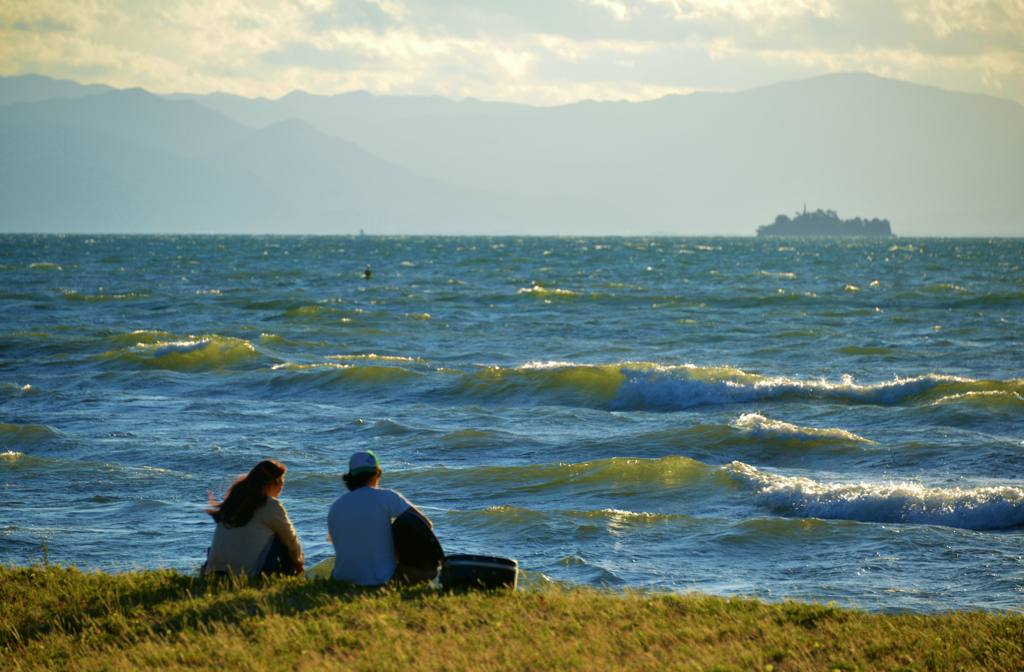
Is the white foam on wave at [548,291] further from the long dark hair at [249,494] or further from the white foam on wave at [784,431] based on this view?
the long dark hair at [249,494]

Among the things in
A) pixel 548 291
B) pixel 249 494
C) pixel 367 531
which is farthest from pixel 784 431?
pixel 548 291

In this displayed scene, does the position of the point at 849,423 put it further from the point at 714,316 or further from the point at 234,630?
the point at 714,316

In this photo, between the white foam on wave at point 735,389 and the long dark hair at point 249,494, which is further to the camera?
the white foam on wave at point 735,389

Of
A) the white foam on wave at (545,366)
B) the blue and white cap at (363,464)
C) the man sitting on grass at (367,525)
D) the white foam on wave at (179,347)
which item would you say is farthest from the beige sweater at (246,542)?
the white foam on wave at (179,347)

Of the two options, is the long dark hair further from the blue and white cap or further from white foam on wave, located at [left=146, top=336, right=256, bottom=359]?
white foam on wave, located at [left=146, top=336, right=256, bottom=359]

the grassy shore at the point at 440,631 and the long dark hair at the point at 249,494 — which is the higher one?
the long dark hair at the point at 249,494

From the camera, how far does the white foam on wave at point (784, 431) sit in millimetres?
14031

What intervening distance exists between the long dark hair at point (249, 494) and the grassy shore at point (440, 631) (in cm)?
48

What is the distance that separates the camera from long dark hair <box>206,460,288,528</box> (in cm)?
660

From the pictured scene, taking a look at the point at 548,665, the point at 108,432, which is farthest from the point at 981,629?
the point at 108,432

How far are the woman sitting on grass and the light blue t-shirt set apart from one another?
0.40m

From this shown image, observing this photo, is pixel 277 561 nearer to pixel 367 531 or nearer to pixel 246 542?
pixel 246 542

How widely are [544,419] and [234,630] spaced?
11.0m

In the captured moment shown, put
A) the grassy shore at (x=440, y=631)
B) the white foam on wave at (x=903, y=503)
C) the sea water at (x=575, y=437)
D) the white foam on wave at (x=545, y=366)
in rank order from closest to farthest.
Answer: the grassy shore at (x=440, y=631) < the sea water at (x=575, y=437) < the white foam on wave at (x=903, y=503) < the white foam on wave at (x=545, y=366)
